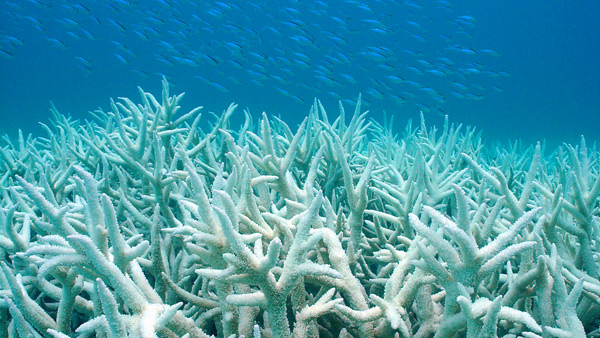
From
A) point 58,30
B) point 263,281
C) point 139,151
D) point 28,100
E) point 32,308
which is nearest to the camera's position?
point 263,281

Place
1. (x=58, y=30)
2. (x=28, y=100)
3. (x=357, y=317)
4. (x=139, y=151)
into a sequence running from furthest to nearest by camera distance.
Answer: (x=28, y=100) → (x=58, y=30) → (x=139, y=151) → (x=357, y=317)

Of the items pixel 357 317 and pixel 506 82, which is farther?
pixel 506 82

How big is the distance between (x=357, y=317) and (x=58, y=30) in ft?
351

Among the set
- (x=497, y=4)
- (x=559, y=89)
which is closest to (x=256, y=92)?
(x=497, y=4)

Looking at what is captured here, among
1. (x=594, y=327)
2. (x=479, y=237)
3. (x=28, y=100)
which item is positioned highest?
(x=28, y=100)

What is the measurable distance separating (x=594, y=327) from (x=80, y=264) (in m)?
2.12

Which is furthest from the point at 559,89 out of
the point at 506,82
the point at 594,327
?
the point at 594,327

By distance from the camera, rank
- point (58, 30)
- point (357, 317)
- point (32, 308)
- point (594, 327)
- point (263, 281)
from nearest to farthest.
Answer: point (263, 281), point (357, 317), point (32, 308), point (594, 327), point (58, 30)

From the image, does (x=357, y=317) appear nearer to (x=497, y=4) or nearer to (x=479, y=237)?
(x=479, y=237)

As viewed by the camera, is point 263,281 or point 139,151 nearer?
point 263,281

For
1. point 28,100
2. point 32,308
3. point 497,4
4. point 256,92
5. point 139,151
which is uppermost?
point 497,4

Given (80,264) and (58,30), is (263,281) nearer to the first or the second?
(80,264)

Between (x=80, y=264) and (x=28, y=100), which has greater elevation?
(x=28, y=100)

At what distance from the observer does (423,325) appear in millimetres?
1567
